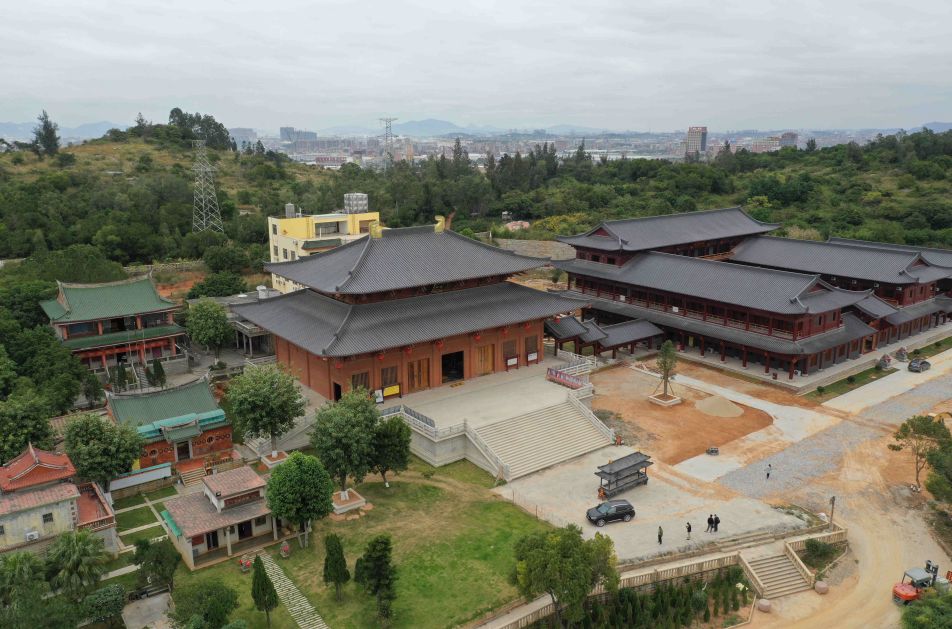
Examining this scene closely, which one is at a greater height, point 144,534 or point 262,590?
point 262,590

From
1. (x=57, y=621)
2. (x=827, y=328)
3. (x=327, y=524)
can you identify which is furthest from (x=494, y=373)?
(x=57, y=621)

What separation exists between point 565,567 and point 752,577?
26.8ft

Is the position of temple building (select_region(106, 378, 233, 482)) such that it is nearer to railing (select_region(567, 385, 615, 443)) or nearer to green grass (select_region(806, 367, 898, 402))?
railing (select_region(567, 385, 615, 443))

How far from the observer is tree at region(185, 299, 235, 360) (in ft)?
136

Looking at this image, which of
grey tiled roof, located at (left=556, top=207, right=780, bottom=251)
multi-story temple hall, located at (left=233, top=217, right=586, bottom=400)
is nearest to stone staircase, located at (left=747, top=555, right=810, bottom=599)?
multi-story temple hall, located at (left=233, top=217, right=586, bottom=400)

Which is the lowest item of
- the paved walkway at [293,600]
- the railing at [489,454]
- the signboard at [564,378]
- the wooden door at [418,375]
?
the paved walkway at [293,600]

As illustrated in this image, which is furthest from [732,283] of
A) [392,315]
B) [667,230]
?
[392,315]

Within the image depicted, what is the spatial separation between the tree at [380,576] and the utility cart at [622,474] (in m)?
10.4

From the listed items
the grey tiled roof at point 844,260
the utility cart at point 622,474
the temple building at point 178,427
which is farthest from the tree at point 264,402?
the grey tiled roof at point 844,260

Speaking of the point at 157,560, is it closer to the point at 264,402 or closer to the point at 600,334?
the point at 264,402

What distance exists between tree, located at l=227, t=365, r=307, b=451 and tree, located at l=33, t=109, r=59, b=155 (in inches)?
3502

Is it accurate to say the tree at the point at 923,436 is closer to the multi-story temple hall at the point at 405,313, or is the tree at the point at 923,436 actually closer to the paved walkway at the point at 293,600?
the multi-story temple hall at the point at 405,313

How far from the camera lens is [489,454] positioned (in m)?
29.5

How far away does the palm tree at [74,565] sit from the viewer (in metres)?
18.9
